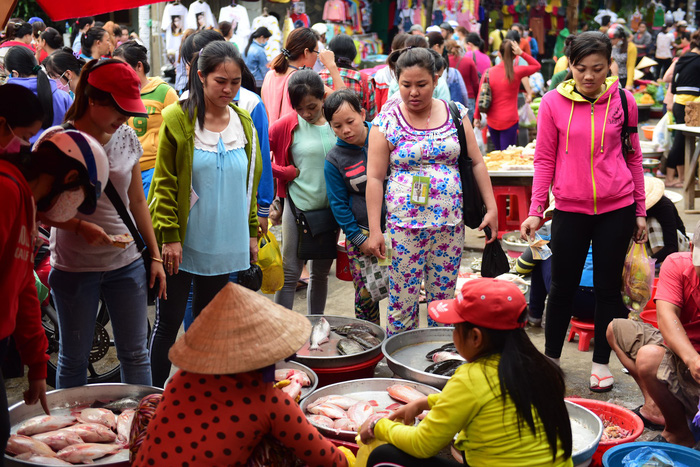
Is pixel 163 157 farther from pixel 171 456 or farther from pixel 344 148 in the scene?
pixel 171 456

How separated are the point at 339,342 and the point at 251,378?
1.96 metres

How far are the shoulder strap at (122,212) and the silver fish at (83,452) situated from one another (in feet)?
2.98

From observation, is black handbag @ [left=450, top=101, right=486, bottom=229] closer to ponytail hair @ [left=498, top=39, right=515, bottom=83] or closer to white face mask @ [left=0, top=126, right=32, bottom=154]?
white face mask @ [left=0, top=126, right=32, bottom=154]

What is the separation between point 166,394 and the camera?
2371 millimetres

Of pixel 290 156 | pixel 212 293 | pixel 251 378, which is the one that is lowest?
pixel 212 293

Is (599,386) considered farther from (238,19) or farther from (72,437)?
(238,19)

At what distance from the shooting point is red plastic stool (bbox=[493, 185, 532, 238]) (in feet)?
25.2

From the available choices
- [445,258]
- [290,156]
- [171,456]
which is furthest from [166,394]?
[290,156]

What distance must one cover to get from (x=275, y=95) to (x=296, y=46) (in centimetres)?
46

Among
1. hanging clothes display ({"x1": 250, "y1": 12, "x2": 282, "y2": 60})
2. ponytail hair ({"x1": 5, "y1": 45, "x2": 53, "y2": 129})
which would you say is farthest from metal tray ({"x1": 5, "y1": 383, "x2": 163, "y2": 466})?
hanging clothes display ({"x1": 250, "y1": 12, "x2": 282, "y2": 60})

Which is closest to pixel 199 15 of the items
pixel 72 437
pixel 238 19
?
pixel 238 19

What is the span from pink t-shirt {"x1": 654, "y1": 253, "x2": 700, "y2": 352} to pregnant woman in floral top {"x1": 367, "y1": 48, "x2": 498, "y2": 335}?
106cm

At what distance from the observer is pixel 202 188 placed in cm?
368

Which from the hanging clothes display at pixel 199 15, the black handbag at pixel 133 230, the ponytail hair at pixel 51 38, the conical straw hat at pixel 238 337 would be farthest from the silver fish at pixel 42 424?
the hanging clothes display at pixel 199 15
